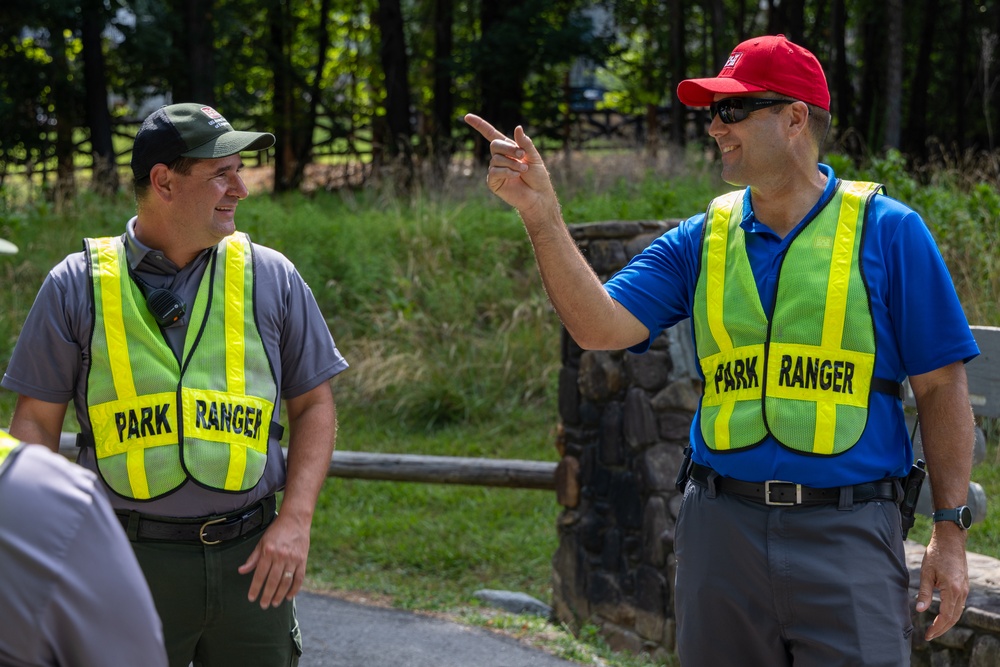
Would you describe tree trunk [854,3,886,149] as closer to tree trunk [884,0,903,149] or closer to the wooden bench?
tree trunk [884,0,903,149]

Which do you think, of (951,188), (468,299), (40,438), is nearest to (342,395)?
(468,299)

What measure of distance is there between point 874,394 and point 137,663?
179cm

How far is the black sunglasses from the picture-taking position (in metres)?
2.76

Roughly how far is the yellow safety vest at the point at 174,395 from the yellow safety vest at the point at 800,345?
1108mm

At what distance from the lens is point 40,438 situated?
111 inches

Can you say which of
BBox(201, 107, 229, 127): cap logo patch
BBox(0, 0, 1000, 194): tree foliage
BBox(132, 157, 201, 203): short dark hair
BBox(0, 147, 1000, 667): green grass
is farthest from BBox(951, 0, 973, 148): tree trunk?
BBox(132, 157, 201, 203): short dark hair

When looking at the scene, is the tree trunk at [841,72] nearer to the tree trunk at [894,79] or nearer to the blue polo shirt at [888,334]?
the tree trunk at [894,79]

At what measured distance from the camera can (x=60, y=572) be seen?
49.3 inches

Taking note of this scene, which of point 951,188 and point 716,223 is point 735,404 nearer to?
point 716,223

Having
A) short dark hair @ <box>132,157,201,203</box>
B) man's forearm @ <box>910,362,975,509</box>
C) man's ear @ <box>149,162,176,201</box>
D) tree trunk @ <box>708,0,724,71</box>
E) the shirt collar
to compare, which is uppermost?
tree trunk @ <box>708,0,724,71</box>

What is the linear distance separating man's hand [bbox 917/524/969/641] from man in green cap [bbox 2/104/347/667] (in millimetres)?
1460

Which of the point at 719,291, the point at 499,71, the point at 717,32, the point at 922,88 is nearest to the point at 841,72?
the point at 922,88

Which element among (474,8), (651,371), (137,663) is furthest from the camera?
(474,8)

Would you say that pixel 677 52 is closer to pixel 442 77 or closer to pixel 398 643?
pixel 442 77
